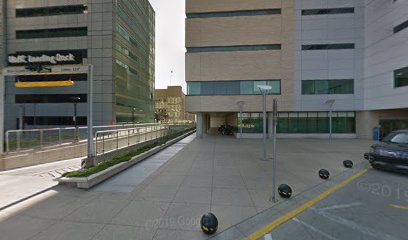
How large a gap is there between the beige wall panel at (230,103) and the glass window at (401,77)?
877cm

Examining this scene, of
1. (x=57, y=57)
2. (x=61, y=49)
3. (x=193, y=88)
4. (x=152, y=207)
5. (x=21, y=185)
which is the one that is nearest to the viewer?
(x=152, y=207)

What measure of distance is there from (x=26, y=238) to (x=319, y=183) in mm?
7622

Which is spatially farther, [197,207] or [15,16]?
[15,16]

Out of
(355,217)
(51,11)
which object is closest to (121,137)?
(355,217)

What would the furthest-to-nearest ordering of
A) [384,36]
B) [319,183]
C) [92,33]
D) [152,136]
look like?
[92,33] → [384,36] → [152,136] → [319,183]

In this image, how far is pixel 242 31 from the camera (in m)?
21.0

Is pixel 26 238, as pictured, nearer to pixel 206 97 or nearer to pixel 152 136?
pixel 152 136

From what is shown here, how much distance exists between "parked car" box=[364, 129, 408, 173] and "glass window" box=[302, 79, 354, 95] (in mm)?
13351

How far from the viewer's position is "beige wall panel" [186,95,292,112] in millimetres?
20906

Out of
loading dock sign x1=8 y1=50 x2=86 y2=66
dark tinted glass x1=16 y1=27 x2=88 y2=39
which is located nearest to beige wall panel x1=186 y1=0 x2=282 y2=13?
loading dock sign x1=8 y1=50 x2=86 y2=66

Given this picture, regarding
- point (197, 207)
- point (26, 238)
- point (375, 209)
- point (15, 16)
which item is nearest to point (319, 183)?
point (375, 209)

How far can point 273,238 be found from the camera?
3.40 metres

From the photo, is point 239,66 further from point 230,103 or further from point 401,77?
point 401,77

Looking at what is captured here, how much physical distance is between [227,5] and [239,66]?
704 centimetres
